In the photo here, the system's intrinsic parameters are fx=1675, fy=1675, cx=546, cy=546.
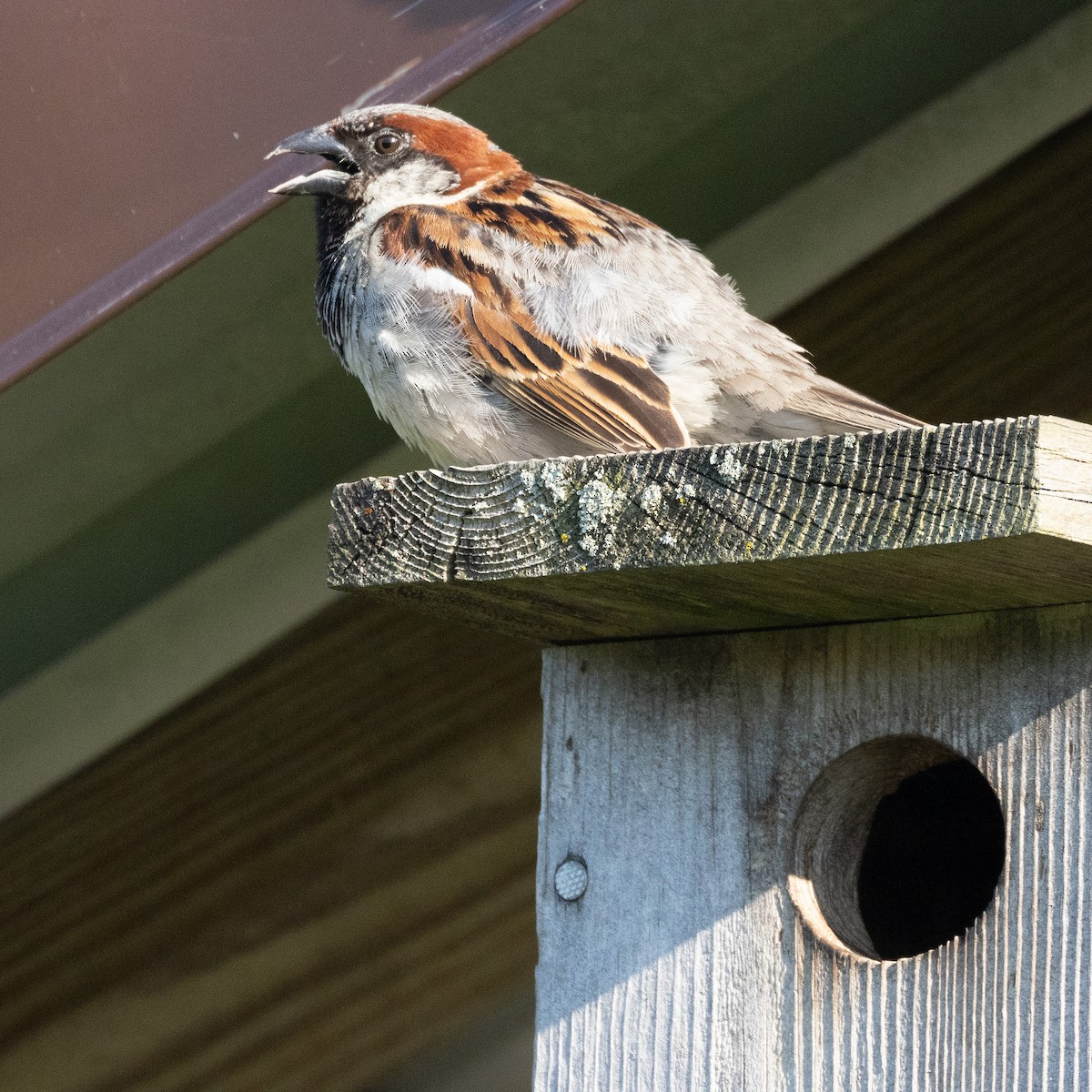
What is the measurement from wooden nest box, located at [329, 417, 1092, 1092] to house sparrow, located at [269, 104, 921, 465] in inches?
17.9

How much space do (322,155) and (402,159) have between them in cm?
30

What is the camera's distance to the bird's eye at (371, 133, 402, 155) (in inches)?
98.7

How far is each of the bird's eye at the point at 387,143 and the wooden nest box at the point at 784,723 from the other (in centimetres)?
110

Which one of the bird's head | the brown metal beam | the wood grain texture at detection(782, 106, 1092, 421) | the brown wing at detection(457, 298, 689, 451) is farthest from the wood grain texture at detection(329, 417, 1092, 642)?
the wood grain texture at detection(782, 106, 1092, 421)

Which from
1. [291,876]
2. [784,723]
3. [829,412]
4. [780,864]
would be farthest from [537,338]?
[291,876]

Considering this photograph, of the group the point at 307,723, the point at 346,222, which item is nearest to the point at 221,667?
the point at 307,723

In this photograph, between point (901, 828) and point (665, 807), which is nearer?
point (665, 807)

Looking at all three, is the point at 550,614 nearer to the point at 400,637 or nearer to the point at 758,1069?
the point at 758,1069

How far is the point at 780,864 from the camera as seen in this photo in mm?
1550

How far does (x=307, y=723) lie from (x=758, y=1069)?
1.27 metres

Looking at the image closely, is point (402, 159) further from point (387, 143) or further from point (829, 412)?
point (829, 412)

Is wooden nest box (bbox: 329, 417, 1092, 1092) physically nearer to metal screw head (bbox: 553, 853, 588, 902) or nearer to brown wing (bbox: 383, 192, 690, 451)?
metal screw head (bbox: 553, 853, 588, 902)

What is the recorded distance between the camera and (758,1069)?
1.50 meters

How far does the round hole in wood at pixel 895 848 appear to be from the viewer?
5.15ft
